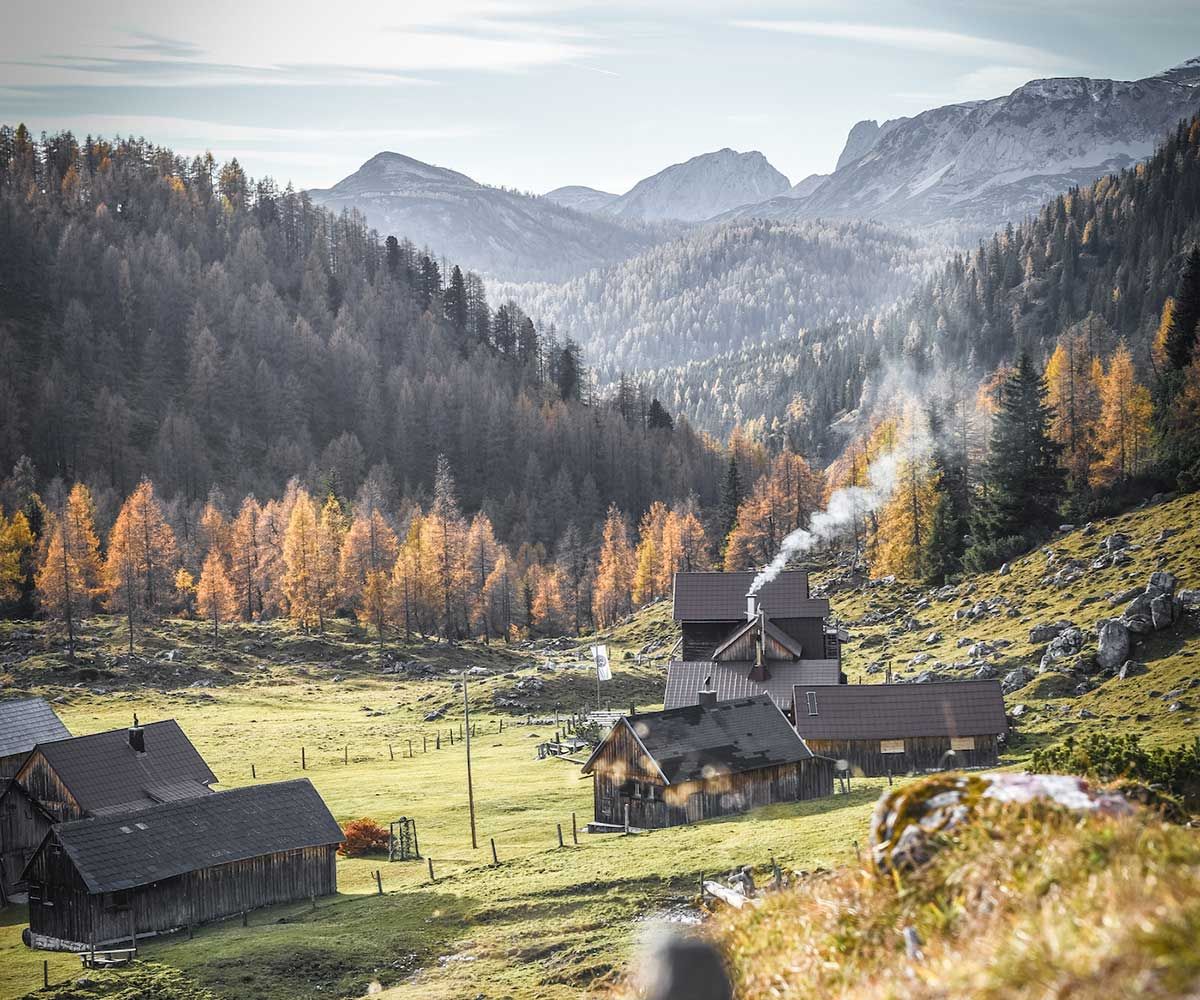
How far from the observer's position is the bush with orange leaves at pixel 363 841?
170ft

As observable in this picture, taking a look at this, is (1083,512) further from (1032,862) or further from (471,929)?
(1032,862)

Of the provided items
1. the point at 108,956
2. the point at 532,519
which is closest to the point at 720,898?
the point at 108,956

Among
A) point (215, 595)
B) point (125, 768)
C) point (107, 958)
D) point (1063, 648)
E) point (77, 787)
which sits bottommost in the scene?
point (107, 958)

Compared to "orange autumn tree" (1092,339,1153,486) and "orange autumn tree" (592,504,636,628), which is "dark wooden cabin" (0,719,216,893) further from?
"orange autumn tree" (592,504,636,628)

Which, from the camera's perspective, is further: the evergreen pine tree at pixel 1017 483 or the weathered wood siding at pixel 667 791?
the evergreen pine tree at pixel 1017 483

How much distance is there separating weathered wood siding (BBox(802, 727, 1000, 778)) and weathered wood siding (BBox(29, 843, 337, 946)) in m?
26.9

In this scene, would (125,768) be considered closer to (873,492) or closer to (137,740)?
(137,740)

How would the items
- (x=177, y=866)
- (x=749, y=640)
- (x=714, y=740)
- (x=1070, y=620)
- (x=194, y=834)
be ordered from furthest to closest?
1. (x=1070, y=620)
2. (x=749, y=640)
3. (x=714, y=740)
4. (x=194, y=834)
5. (x=177, y=866)

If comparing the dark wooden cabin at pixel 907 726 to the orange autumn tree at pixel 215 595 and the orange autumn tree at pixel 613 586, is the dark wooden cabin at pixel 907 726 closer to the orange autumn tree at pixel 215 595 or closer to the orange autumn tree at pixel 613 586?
the orange autumn tree at pixel 215 595

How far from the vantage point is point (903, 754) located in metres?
57.8

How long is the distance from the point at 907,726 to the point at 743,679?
12427 mm

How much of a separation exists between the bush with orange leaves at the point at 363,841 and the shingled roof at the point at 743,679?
20837 mm

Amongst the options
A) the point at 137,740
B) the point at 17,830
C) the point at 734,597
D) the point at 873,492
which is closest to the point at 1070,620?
the point at 734,597

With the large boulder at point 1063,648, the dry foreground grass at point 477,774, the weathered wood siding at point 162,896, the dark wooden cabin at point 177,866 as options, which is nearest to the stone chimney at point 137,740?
the dark wooden cabin at point 177,866
